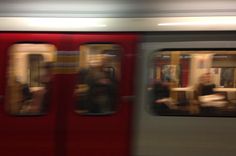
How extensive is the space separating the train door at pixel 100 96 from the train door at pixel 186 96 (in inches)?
5.5

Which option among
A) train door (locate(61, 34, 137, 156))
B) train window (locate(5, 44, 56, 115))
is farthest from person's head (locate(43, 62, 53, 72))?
train door (locate(61, 34, 137, 156))

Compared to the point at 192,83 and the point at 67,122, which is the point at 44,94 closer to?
the point at 67,122

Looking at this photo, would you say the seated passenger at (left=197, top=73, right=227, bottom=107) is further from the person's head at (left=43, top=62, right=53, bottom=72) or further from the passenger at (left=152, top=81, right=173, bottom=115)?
the person's head at (left=43, top=62, right=53, bottom=72)

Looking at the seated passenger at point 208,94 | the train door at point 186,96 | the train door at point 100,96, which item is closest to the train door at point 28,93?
the train door at point 100,96

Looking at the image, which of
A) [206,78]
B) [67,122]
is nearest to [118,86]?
[67,122]

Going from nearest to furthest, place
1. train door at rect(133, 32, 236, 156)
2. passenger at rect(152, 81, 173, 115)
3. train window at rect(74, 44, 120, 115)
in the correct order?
train door at rect(133, 32, 236, 156), passenger at rect(152, 81, 173, 115), train window at rect(74, 44, 120, 115)

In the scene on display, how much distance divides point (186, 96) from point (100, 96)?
898mm

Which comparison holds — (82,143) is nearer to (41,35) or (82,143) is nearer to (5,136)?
(5,136)

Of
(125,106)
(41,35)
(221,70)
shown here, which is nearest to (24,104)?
(41,35)

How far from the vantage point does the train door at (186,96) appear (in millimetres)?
5020

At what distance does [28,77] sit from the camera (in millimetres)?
5395

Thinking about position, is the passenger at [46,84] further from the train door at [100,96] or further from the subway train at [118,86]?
the train door at [100,96]

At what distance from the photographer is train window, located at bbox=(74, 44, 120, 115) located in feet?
17.3

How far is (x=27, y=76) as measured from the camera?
539cm
